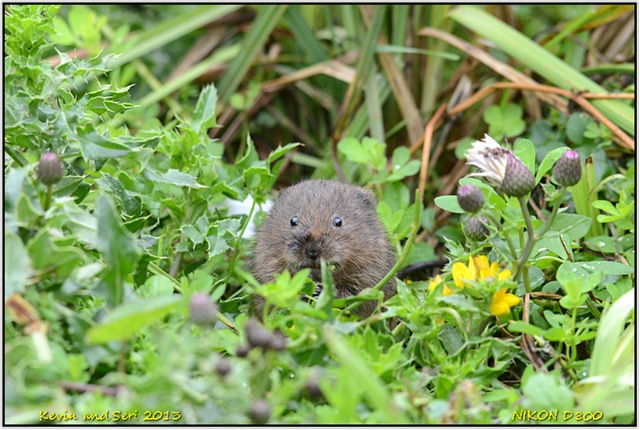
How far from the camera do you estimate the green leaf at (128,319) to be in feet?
6.16

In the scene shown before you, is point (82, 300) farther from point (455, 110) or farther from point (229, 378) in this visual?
point (455, 110)

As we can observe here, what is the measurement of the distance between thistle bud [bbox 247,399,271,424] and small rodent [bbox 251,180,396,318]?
145cm

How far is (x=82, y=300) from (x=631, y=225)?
225 cm

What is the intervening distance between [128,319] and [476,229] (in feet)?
4.28

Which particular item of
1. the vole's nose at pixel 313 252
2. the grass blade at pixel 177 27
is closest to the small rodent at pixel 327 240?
the vole's nose at pixel 313 252

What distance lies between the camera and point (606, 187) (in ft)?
12.6

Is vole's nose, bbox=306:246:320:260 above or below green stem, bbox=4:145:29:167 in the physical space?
below

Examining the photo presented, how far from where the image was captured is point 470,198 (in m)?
2.36

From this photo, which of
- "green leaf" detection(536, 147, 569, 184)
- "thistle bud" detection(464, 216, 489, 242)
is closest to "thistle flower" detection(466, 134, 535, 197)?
"thistle bud" detection(464, 216, 489, 242)

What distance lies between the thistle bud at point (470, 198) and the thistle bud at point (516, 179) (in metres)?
0.10

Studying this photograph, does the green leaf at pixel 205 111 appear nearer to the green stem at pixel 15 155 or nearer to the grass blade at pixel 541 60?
the green stem at pixel 15 155

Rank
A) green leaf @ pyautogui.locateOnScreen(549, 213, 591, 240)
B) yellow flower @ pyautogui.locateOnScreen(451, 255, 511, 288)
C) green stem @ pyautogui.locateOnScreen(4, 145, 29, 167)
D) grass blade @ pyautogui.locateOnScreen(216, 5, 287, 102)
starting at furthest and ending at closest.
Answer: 1. grass blade @ pyautogui.locateOnScreen(216, 5, 287, 102)
2. green leaf @ pyautogui.locateOnScreen(549, 213, 591, 240)
3. green stem @ pyautogui.locateOnScreen(4, 145, 29, 167)
4. yellow flower @ pyautogui.locateOnScreen(451, 255, 511, 288)

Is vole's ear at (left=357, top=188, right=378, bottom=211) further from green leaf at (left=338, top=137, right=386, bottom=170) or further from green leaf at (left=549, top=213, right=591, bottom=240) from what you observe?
green leaf at (left=549, top=213, right=591, bottom=240)

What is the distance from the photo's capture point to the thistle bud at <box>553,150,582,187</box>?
2.47 meters
